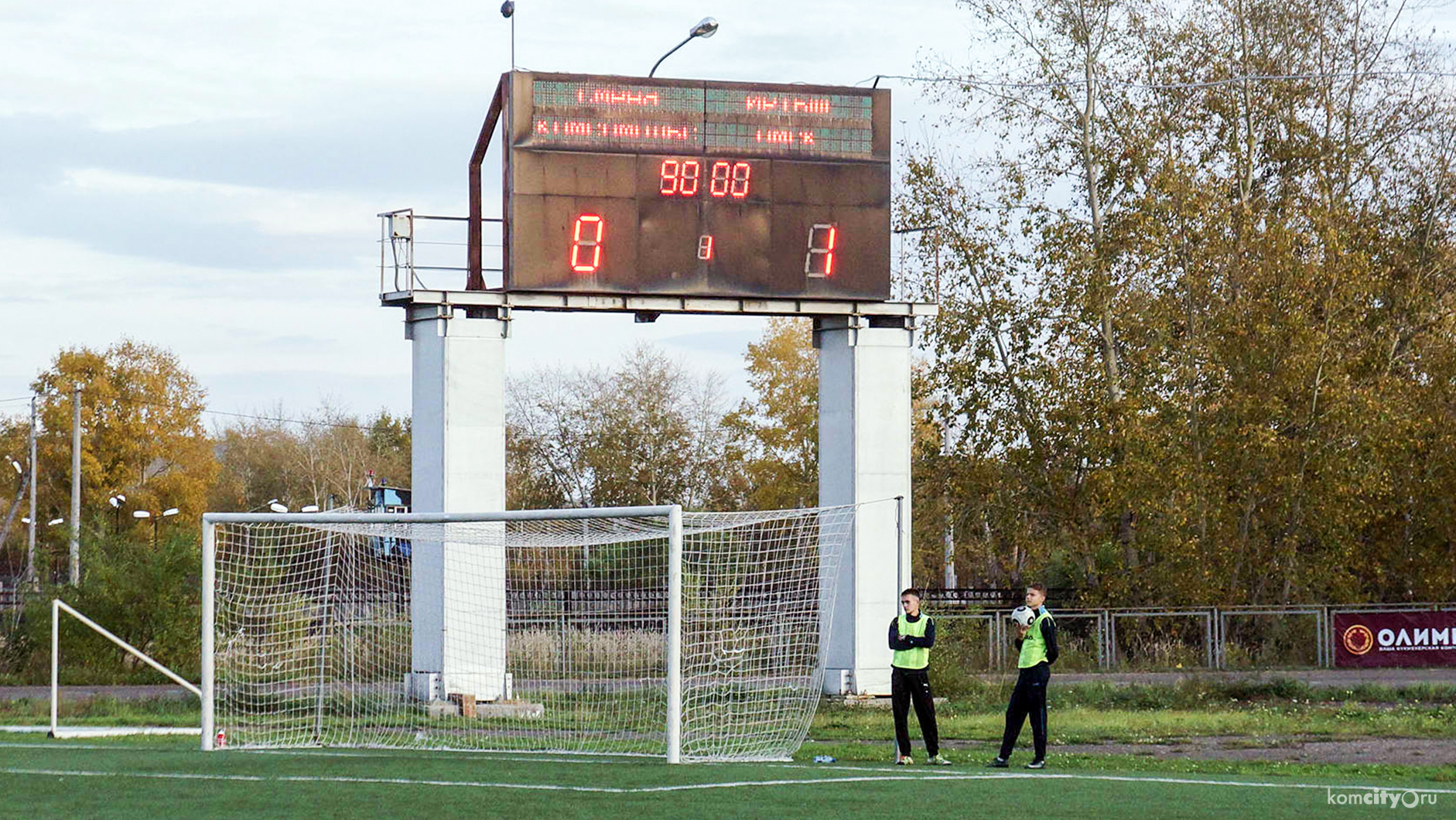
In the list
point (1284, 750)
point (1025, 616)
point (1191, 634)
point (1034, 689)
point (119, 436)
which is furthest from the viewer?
point (119, 436)

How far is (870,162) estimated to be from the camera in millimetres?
22250

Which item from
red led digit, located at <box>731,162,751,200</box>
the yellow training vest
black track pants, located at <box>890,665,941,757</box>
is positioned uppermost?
red led digit, located at <box>731,162,751,200</box>

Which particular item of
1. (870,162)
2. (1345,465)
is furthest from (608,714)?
(1345,465)

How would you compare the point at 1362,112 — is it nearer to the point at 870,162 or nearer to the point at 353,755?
the point at 870,162

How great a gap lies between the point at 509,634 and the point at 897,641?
330 inches

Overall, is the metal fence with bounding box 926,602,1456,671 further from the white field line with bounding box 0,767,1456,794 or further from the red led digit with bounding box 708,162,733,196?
the white field line with bounding box 0,767,1456,794

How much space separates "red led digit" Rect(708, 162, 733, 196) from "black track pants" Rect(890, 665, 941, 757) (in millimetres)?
7894

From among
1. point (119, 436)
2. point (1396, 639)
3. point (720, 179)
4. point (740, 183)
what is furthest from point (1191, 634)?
point (119, 436)

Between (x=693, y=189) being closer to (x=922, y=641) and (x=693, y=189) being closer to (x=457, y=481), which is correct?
(x=457, y=481)

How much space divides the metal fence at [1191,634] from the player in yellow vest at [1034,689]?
14.7m

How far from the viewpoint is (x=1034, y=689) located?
15.0 meters

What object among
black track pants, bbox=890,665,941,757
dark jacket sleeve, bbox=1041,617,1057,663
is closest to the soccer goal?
black track pants, bbox=890,665,941,757

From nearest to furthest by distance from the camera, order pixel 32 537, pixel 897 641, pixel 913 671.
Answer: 1. pixel 913 671
2. pixel 897 641
3. pixel 32 537

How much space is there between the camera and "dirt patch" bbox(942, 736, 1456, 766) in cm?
1633
